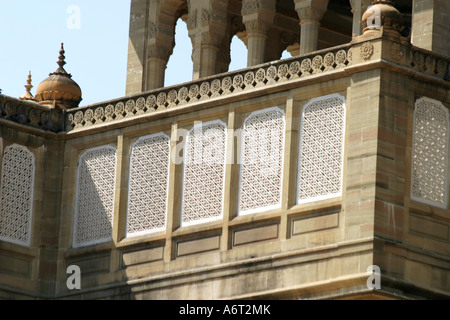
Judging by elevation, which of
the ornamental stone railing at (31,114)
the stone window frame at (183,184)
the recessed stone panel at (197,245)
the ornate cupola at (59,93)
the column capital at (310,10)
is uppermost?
the column capital at (310,10)

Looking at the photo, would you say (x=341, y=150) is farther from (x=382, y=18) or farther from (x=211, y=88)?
(x=211, y=88)

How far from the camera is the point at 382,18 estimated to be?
2900 centimetres

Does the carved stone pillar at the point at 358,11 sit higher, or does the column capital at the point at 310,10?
the column capital at the point at 310,10

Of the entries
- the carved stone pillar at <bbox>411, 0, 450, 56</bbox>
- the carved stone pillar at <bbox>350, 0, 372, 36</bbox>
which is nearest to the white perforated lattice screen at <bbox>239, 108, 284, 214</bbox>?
the carved stone pillar at <bbox>411, 0, 450, 56</bbox>

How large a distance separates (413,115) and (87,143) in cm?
612

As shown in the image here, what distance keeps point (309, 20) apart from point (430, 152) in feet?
16.1

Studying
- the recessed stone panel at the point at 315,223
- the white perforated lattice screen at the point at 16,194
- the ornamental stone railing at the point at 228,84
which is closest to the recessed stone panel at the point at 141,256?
Result: the white perforated lattice screen at the point at 16,194

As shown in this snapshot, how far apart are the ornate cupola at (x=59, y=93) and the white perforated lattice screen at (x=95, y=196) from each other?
1.25 metres

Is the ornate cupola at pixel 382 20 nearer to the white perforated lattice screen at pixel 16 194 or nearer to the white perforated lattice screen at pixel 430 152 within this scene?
the white perforated lattice screen at pixel 430 152

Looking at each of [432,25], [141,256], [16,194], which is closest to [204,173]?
[141,256]

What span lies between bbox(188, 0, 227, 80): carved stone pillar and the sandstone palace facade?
34mm

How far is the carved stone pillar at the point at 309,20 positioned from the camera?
32906 millimetres

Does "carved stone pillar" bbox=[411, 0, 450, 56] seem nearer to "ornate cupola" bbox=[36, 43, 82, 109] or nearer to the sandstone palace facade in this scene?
the sandstone palace facade
